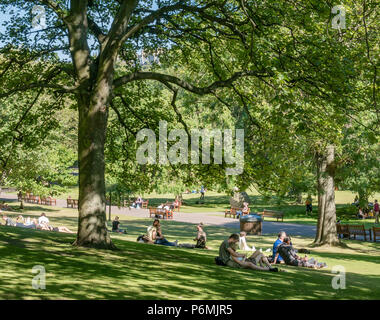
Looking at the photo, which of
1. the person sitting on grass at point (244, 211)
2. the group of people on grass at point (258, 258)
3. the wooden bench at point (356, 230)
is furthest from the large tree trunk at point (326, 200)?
the person sitting on grass at point (244, 211)

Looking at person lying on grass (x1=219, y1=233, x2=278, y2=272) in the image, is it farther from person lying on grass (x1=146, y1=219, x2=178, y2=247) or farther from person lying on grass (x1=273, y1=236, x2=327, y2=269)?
person lying on grass (x1=146, y1=219, x2=178, y2=247)

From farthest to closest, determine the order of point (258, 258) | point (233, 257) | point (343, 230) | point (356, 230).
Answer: point (343, 230)
point (356, 230)
point (258, 258)
point (233, 257)

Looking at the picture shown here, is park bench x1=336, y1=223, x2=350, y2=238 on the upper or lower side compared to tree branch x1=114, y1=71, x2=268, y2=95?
lower

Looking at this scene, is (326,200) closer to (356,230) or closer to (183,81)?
(356,230)

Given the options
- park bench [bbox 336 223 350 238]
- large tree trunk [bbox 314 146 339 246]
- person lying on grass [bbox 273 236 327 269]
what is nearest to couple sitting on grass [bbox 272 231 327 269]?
person lying on grass [bbox 273 236 327 269]

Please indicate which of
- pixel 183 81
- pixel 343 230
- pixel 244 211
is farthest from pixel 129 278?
pixel 244 211

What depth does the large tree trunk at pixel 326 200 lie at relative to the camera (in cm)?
2559

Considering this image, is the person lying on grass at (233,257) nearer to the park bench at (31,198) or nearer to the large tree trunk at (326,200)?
the large tree trunk at (326,200)

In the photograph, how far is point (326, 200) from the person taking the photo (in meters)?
26.0

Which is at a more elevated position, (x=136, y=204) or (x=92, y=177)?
(x=92, y=177)

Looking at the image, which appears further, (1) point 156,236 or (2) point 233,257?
(1) point 156,236

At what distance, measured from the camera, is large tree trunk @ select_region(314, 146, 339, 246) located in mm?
25594
